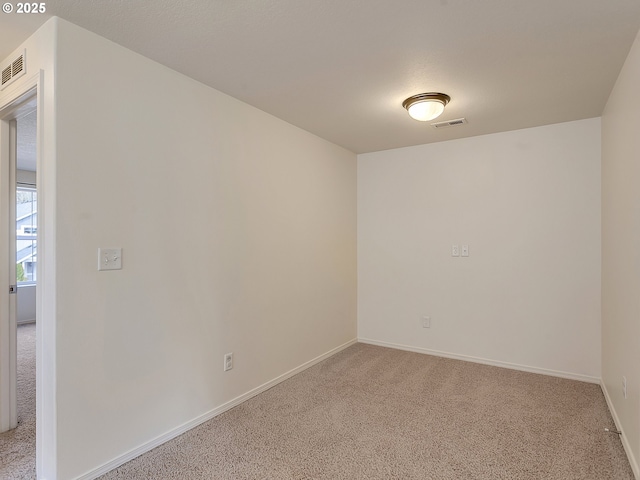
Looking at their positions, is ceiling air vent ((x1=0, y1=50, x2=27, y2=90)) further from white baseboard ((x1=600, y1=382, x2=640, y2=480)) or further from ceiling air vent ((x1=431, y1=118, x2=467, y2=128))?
white baseboard ((x1=600, y1=382, x2=640, y2=480))

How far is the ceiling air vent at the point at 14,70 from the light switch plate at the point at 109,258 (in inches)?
40.6

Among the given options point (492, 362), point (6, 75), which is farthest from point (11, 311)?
point (492, 362)

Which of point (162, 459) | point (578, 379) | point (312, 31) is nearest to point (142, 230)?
point (162, 459)

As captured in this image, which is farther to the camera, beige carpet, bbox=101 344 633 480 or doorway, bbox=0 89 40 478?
doorway, bbox=0 89 40 478

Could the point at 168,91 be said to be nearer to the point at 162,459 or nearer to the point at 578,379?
the point at 162,459

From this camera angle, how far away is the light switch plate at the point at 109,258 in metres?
1.94

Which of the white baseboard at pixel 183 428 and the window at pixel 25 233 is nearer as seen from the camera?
the white baseboard at pixel 183 428

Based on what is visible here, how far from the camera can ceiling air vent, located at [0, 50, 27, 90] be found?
1951 mm

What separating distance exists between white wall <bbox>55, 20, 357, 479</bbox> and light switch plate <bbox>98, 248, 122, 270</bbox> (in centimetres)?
3

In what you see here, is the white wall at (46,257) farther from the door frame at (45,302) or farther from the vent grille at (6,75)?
the vent grille at (6,75)

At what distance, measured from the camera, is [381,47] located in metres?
2.03

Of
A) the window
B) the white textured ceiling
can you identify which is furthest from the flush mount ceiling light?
the window

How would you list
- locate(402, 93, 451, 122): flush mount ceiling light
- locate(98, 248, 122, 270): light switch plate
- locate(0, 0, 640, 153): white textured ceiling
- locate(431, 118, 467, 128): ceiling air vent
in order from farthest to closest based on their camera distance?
locate(431, 118, 467, 128): ceiling air vent < locate(402, 93, 451, 122): flush mount ceiling light < locate(98, 248, 122, 270): light switch plate < locate(0, 0, 640, 153): white textured ceiling

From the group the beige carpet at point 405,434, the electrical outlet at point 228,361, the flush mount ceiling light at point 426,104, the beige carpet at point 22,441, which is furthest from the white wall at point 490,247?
the beige carpet at point 22,441
